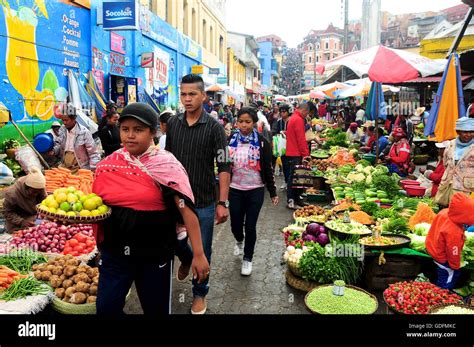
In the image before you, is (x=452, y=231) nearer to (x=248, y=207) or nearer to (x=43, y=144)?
(x=248, y=207)

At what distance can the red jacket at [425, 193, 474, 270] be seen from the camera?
428cm

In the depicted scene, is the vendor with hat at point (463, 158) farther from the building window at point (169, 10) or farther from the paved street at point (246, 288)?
the building window at point (169, 10)

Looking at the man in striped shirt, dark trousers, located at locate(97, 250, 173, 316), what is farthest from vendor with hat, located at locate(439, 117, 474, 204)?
dark trousers, located at locate(97, 250, 173, 316)

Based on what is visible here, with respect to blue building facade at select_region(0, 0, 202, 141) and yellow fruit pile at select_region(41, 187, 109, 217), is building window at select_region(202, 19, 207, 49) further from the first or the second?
yellow fruit pile at select_region(41, 187, 109, 217)

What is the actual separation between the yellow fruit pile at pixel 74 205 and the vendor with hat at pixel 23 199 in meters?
2.69

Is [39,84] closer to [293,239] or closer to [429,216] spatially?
[293,239]

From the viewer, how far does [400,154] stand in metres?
9.74

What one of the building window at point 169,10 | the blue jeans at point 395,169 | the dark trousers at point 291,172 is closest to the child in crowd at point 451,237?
the dark trousers at point 291,172

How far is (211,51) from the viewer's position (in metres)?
32.5

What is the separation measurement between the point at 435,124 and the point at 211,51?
26823 mm

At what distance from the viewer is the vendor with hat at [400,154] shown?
9570 mm

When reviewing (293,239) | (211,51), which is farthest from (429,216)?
(211,51)

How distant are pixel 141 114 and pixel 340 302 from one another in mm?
2824

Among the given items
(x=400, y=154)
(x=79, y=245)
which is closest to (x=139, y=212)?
(x=79, y=245)
